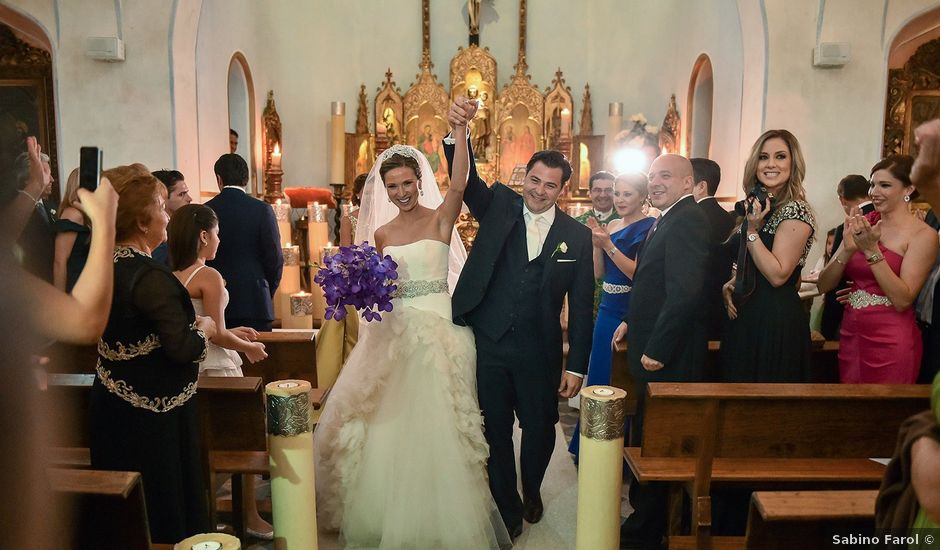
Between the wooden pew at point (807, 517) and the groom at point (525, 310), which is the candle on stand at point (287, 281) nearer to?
the groom at point (525, 310)

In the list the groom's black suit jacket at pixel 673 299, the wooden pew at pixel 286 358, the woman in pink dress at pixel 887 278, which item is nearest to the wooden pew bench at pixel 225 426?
the wooden pew at pixel 286 358

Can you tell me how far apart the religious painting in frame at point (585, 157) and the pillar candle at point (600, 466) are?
6972 millimetres

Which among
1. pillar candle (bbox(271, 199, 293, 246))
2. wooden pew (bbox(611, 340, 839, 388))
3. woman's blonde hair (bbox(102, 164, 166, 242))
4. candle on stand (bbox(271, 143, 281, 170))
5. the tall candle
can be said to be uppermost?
the tall candle

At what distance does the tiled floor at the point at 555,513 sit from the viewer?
3033mm

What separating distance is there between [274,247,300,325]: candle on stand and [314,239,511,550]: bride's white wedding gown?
14.0 feet

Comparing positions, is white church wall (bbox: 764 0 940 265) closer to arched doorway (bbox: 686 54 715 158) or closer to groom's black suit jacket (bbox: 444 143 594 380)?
arched doorway (bbox: 686 54 715 158)

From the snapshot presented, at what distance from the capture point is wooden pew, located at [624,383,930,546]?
240 cm

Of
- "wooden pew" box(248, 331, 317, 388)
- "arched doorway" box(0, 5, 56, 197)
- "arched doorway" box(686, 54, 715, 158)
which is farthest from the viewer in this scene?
"arched doorway" box(0, 5, 56, 197)

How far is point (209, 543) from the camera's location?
168 centimetres

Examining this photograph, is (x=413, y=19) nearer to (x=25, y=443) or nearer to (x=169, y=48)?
(x=169, y=48)

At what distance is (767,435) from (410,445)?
1462 millimetres

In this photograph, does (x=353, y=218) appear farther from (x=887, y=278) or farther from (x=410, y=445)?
(x=887, y=278)

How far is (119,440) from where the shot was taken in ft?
7.00

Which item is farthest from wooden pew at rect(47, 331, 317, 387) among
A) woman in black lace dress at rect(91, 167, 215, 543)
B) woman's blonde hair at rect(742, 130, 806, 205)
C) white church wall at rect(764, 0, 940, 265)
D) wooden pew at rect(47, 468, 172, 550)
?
white church wall at rect(764, 0, 940, 265)
